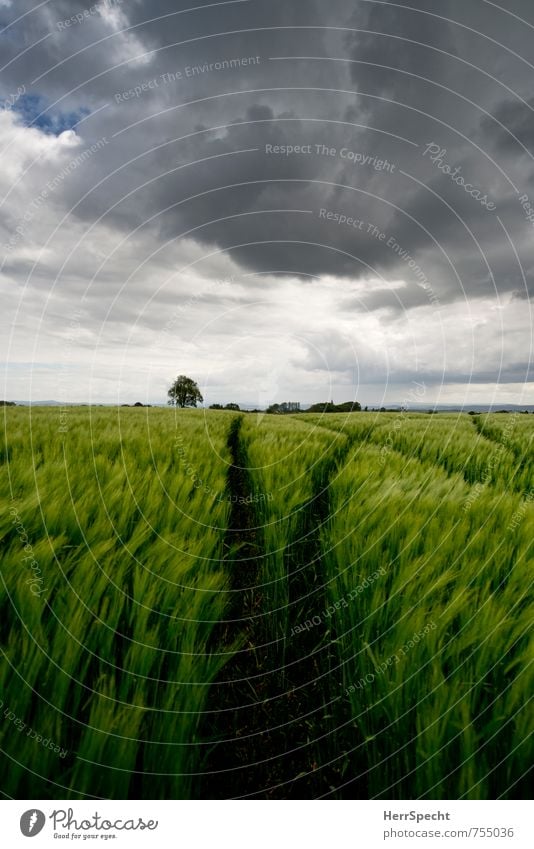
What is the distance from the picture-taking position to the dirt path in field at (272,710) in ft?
4.56

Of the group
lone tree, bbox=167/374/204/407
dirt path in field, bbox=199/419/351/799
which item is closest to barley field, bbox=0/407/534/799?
dirt path in field, bbox=199/419/351/799

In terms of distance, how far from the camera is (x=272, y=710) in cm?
168

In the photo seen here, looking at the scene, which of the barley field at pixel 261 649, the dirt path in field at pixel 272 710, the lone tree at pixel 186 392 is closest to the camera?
the barley field at pixel 261 649

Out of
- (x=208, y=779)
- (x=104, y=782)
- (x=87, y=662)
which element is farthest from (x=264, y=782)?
(x=87, y=662)

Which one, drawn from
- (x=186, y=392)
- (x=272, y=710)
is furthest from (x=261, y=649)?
(x=186, y=392)

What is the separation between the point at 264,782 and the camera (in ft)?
4.63

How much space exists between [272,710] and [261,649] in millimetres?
413

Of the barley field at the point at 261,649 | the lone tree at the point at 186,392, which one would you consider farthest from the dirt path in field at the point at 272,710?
the lone tree at the point at 186,392

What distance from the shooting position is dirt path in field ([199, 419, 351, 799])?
1391mm

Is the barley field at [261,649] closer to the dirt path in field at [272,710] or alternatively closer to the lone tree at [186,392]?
the dirt path in field at [272,710]

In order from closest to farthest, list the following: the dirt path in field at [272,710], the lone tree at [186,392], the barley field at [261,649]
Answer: the barley field at [261,649] < the dirt path in field at [272,710] < the lone tree at [186,392]
